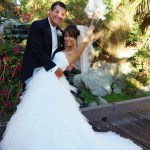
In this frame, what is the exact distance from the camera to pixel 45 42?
3.15 m

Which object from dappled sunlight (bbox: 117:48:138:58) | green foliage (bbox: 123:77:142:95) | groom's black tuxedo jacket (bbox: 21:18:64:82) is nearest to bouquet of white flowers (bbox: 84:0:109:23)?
groom's black tuxedo jacket (bbox: 21:18:64:82)

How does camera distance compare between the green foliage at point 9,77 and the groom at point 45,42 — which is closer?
the groom at point 45,42

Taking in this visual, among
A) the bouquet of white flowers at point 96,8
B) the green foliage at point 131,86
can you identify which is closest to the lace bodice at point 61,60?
the bouquet of white flowers at point 96,8

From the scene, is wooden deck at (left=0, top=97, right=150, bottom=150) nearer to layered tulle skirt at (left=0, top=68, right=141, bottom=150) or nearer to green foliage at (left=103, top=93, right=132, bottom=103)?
green foliage at (left=103, top=93, right=132, bottom=103)

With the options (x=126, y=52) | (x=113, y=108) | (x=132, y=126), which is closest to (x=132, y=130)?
(x=132, y=126)

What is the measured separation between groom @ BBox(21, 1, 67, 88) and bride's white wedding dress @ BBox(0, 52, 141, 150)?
0.28 feet

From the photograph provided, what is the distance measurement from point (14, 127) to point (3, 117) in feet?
4.94

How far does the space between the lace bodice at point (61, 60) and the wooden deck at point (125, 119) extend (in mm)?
1620

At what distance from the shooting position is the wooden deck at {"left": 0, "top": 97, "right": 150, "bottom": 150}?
14.3 feet

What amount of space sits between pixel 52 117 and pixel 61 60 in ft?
2.03

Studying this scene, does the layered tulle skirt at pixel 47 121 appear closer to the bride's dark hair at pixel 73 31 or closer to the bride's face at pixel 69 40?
the bride's face at pixel 69 40

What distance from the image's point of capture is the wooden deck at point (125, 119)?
4.37 metres

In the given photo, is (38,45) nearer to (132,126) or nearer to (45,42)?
(45,42)

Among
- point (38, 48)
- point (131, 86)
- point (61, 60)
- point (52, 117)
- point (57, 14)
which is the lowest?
point (131, 86)
